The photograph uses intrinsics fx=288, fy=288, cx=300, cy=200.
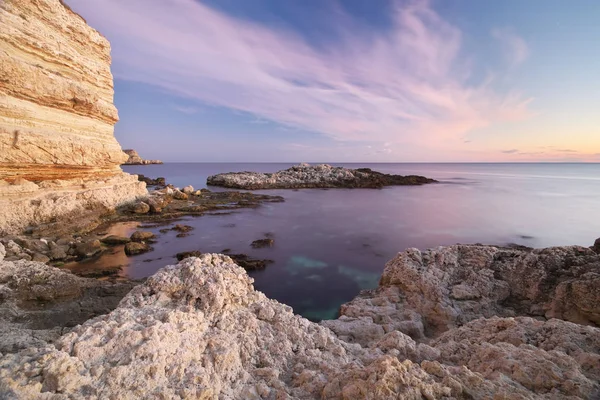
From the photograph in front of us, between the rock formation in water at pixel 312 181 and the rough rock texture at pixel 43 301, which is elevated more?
the rock formation in water at pixel 312 181

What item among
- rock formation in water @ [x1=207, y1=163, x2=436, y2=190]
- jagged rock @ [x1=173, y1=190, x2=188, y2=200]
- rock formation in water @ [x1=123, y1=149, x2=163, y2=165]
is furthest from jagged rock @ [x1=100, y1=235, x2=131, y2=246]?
rock formation in water @ [x1=123, y1=149, x2=163, y2=165]

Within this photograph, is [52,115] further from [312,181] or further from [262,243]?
[312,181]

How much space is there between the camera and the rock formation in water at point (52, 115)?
893cm

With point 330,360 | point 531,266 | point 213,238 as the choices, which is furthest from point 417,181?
point 330,360

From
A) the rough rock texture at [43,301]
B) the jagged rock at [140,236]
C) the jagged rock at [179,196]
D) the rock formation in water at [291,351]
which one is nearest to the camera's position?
the rock formation in water at [291,351]

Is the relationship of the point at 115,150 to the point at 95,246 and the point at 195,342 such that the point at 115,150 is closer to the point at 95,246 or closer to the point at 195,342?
the point at 95,246

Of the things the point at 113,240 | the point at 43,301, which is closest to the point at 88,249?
the point at 113,240

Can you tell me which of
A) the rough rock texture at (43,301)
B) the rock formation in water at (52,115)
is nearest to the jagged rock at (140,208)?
the rock formation in water at (52,115)

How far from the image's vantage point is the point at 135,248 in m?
9.48

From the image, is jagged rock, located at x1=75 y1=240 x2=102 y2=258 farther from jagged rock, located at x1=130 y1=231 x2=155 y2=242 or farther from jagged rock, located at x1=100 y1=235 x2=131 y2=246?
jagged rock, located at x1=130 y1=231 x2=155 y2=242

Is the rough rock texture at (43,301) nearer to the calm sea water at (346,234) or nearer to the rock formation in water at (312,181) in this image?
the calm sea water at (346,234)

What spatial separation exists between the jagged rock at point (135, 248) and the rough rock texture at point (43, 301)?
351 cm

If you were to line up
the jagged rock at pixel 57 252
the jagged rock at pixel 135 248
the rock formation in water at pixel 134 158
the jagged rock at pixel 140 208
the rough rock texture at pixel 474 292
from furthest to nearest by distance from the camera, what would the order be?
the rock formation in water at pixel 134 158
the jagged rock at pixel 140 208
the jagged rock at pixel 135 248
the jagged rock at pixel 57 252
the rough rock texture at pixel 474 292

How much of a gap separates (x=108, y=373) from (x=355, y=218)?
15094mm
